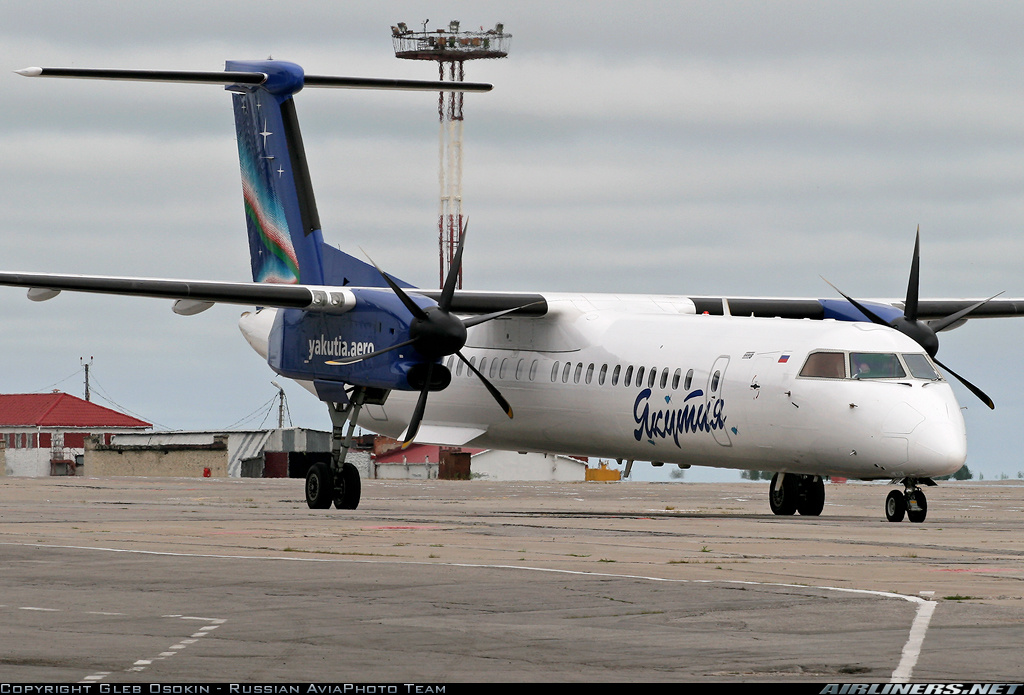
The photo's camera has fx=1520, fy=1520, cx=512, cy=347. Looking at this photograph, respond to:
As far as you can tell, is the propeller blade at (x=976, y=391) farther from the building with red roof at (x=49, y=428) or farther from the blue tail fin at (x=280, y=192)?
the building with red roof at (x=49, y=428)

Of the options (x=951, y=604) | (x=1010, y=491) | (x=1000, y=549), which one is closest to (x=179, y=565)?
(x=951, y=604)

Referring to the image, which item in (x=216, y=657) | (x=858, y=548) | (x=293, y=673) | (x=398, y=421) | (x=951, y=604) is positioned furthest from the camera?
(x=398, y=421)

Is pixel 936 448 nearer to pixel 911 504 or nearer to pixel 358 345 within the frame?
pixel 911 504

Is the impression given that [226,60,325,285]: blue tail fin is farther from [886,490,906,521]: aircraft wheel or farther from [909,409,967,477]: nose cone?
[909,409,967,477]: nose cone

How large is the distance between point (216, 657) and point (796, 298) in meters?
25.7

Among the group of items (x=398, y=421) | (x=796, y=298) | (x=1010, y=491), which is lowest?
(x=1010, y=491)

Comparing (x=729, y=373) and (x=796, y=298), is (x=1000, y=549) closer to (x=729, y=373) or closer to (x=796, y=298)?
(x=729, y=373)

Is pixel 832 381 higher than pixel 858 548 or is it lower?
higher

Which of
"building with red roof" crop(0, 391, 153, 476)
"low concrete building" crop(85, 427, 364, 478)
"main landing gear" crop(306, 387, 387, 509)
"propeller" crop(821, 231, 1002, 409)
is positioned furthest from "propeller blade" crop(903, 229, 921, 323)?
"building with red roof" crop(0, 391, 153, 476)

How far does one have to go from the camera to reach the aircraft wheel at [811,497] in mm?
27266

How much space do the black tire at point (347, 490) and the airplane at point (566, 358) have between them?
0.10 ft

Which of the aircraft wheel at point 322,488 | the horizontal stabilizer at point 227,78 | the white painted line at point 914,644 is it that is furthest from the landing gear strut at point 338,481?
the white painted line at point 914,644

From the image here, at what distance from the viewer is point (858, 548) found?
17.9m

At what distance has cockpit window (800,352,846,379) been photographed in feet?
77.5
